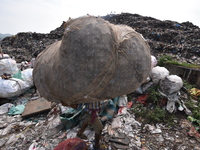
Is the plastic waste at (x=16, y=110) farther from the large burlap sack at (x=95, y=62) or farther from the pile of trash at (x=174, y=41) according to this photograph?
the pile of trash at (x=174, y=41)

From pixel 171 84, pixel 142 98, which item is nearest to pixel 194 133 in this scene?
pixel 171 84

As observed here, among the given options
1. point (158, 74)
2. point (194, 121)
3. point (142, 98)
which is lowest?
point (194, 121)

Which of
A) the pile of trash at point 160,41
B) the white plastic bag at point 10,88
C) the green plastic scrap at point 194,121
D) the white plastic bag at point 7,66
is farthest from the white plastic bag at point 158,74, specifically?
the white plastic bag at point 7,66

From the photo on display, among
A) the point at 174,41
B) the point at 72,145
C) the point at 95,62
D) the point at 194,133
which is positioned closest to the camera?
the point at 95,62

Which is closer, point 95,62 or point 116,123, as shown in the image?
point 95,62

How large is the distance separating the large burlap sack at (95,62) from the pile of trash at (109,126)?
1326 millimetres

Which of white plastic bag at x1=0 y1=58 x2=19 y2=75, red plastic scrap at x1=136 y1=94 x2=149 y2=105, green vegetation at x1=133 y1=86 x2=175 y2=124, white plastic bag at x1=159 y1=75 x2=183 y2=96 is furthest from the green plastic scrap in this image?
white plastic bag at x1=0 y1=58 x2=19 y2=75

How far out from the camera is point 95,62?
0.75 m

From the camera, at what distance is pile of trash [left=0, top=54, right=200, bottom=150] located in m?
2.15

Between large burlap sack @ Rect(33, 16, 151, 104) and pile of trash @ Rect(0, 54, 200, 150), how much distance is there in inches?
52.2

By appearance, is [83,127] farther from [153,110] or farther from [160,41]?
[160,41]

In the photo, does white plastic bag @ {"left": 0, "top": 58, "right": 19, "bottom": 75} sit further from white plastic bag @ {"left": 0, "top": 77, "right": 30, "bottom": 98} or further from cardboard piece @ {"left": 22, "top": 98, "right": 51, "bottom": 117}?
cardboard piece @ {"left": 22, "top": 98, "right": 51, "bottom": 117}

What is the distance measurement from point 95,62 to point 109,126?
2.12m

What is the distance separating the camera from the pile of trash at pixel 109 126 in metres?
2.15
